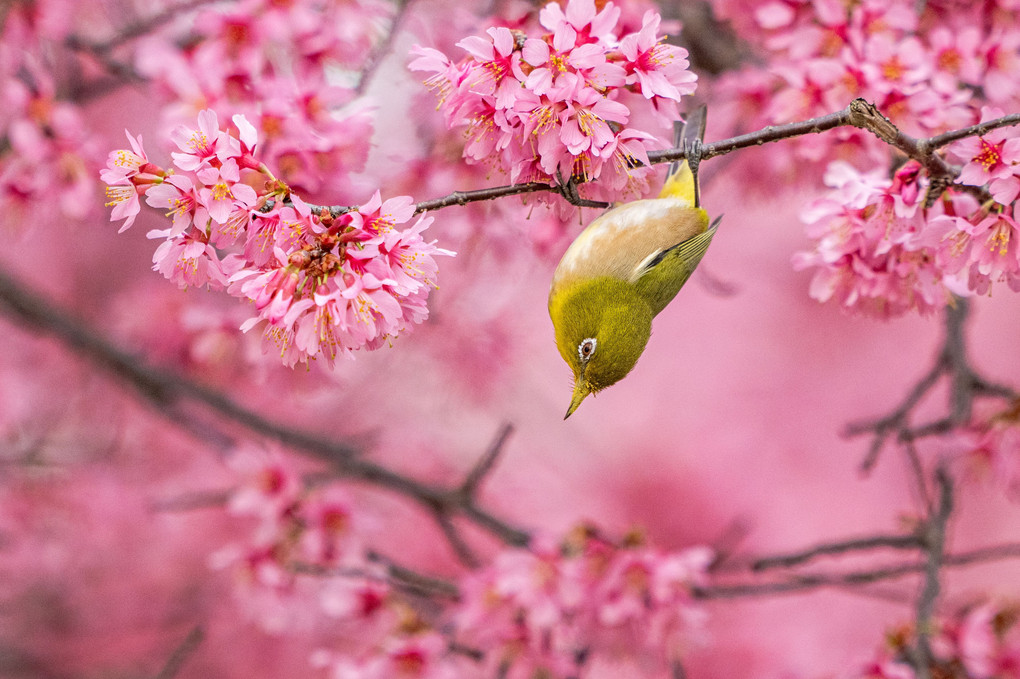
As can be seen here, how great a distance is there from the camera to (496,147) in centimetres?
130

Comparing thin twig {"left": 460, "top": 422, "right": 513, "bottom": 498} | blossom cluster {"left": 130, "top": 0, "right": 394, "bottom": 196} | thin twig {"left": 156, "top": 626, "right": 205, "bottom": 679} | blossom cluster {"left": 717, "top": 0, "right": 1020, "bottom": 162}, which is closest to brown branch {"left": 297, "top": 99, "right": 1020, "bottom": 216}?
blossom cluster {"left": 717, "top": 0, "right": 1020, "bottom": 162}

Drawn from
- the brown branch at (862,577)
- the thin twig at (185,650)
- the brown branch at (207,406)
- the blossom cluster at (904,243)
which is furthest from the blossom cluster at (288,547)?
the blossom cluster at (904,243)

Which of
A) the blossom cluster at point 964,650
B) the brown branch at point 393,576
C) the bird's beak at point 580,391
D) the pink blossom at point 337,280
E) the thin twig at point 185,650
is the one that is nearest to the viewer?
Answer: the pink blossom at point 337,280

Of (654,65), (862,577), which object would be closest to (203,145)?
(654,65)

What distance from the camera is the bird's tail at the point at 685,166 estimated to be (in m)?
1.55

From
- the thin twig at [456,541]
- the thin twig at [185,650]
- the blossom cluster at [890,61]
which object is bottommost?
the thin twig at [185,650]

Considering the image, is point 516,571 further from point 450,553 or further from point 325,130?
point 450,553

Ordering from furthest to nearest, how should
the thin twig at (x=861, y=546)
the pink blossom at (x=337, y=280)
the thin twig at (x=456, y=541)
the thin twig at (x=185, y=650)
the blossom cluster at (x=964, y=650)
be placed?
the thin twig at (x=456, y=541)
the thin twig at (x=185, y=650)
the thin twig at (x=861, y=546)
the blossom cluster at (x=964, y=650)
the pink blossom at (x=337, y=280)

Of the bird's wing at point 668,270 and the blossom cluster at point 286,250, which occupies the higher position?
the bird's wing at point 668,270

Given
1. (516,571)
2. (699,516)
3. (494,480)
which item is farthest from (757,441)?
(516,571)

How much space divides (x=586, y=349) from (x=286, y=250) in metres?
0.61

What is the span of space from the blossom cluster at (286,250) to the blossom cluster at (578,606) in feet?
3.96

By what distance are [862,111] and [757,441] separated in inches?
157

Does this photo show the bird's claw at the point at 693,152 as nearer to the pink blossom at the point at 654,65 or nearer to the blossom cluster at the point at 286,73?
the pink blossom at the point at 654,65
